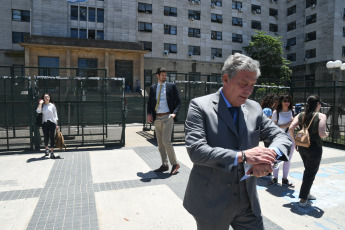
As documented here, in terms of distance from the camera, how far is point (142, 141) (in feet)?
34.0

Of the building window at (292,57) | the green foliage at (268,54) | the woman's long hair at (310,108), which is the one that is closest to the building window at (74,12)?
the green foliage at (268,54)

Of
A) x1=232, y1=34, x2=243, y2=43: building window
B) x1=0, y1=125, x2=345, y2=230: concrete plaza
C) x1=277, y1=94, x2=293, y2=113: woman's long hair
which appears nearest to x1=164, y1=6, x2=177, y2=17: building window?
x1=232, y1=34, x2=243, y2=43: building window

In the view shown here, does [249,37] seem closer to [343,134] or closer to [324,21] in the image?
[324,21]

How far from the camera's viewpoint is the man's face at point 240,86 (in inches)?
73.2

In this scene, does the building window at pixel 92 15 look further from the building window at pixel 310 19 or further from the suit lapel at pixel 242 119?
the suit lapel at pixel 242 119

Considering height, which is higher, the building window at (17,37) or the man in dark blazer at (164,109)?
the building window at (17,37)

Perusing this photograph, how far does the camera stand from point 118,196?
184 inches

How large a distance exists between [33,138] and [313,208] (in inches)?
320

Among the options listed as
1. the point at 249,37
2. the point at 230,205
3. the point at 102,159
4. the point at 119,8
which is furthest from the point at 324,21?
the point at 230,205

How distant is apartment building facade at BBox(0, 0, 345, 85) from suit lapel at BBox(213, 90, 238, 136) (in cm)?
2943

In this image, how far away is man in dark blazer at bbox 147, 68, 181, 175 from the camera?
19.0ft

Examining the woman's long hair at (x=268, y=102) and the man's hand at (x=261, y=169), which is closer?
the man's hand at (x=261, y=169)

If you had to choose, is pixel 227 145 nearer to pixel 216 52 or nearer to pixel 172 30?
pixel 172 30

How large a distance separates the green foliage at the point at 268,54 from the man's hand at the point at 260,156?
39.0 metres
